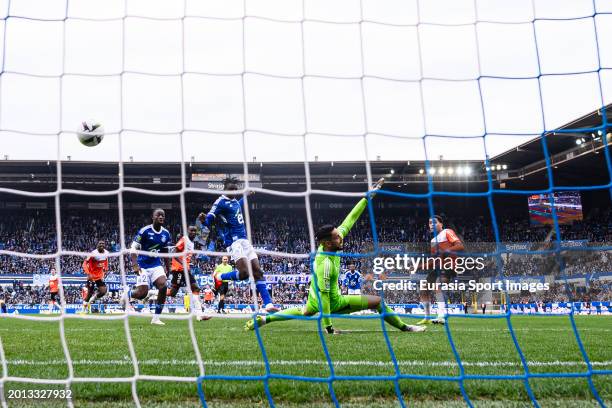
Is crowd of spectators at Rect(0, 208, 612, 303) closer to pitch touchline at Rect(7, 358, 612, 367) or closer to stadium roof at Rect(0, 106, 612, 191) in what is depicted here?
stadium roof at Rect(0, 106, 612, 191)

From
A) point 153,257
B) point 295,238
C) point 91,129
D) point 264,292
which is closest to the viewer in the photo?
point 91,129

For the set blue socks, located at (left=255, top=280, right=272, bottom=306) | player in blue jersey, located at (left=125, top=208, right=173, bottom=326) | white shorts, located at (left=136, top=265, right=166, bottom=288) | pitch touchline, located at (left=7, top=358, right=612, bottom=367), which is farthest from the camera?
white shorts, located at (left=136, top=265, right=166, bottom=288)

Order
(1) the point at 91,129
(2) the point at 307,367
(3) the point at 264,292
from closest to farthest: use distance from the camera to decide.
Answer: (2) the point at 307,367, (1) the point at 91,129, (3) the point at 264,292

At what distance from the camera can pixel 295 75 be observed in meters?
4.18

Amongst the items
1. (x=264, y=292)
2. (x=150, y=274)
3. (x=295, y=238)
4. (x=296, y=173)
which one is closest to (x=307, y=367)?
(x=264, y=292)

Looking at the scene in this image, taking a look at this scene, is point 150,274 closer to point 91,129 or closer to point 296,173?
point 91,129

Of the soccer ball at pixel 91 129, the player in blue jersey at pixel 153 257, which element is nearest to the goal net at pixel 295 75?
the soccer ball at pixel 91 129

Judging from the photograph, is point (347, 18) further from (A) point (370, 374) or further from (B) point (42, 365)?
(B) point (42, 365)

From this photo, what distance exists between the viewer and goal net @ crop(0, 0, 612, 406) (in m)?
4.03

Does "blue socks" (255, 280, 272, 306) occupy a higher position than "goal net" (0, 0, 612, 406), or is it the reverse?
"goal net" (0, 0, 612, 406)

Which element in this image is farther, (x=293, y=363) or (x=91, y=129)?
(x=91, y=129)

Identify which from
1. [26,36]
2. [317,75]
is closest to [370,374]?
[317,75]

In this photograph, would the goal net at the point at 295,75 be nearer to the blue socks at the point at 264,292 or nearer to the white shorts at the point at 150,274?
the blue socks at the point at 264,292

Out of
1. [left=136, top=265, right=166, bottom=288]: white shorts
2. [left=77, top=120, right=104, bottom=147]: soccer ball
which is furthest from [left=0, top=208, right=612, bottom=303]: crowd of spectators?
[left=77, top=120, right=104, bottom=147]: soccer ball
